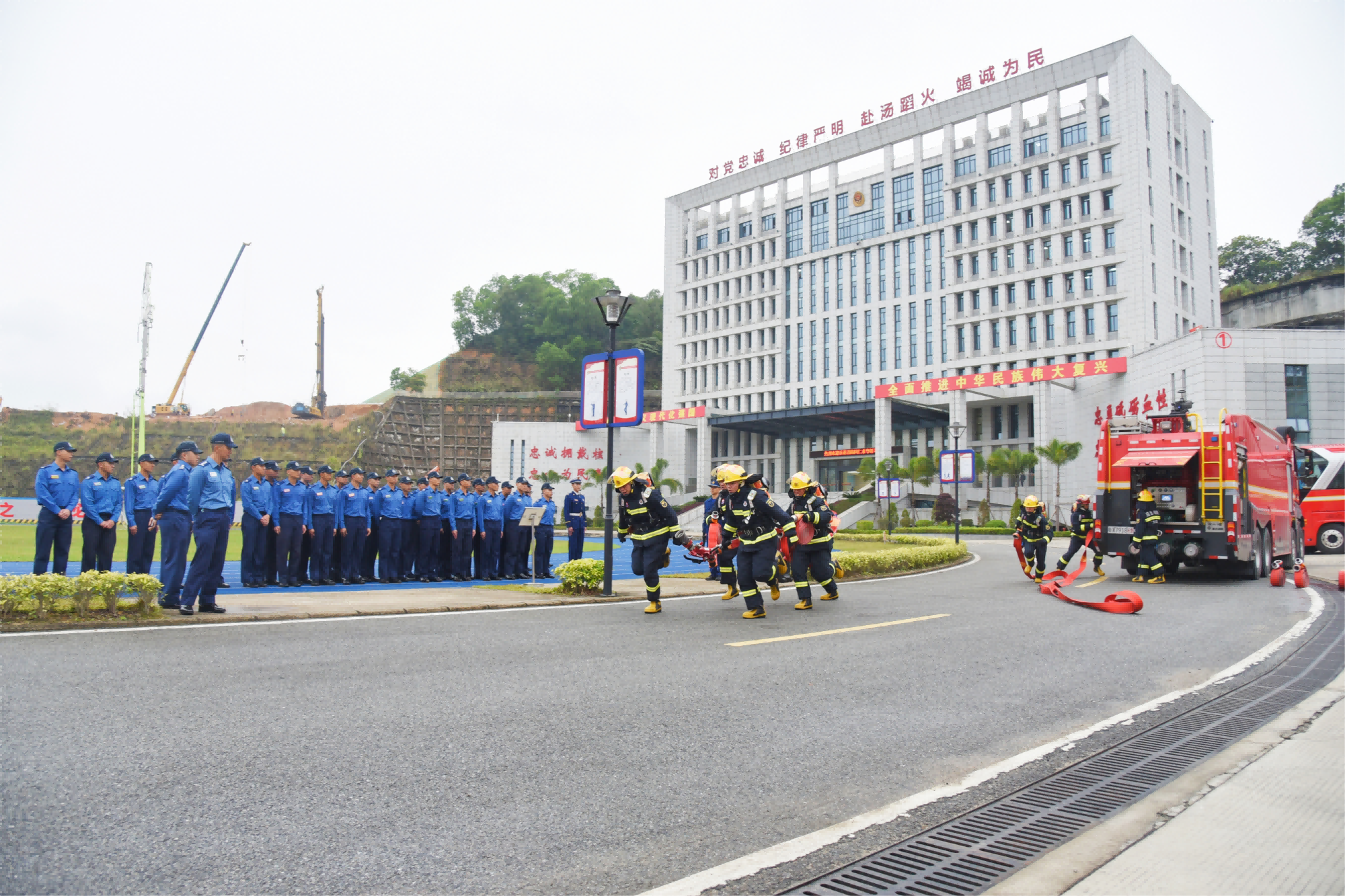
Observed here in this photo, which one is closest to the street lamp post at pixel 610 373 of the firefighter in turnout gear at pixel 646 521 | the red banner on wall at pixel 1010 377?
the firefighter in turnout gear at pixel 646 521

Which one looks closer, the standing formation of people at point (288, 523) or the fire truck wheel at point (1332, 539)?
the standing formation of people at point (288, 523)

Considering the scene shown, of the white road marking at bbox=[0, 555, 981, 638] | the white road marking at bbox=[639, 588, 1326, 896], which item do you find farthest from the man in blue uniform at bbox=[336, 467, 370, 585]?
the white road marking at bbox=[639, 588, 1326, 896]

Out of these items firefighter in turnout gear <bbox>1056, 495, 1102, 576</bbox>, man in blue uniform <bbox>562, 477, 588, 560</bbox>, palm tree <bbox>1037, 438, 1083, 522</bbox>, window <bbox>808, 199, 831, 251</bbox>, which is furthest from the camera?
window <bbox>808, 199, 831, 251</bbox>

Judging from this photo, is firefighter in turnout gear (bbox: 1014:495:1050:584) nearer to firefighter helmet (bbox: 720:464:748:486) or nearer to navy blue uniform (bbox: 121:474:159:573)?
firefighter helmet (bbox: 720:464:748:486)

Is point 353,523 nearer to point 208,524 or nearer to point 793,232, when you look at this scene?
point 208,524

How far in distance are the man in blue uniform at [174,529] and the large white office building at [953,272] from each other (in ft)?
165

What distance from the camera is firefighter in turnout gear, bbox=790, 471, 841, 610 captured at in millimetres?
11625

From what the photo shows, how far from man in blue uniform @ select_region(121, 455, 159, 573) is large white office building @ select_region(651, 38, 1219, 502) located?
49.4 m

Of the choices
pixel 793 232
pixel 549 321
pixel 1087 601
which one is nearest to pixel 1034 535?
pixel 1087 601

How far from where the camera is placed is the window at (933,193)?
6650cm

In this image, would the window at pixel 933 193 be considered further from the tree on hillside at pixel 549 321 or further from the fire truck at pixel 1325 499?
the fire truck at pixel 1325 499

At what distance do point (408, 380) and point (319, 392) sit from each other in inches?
378

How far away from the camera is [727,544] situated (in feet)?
42.4

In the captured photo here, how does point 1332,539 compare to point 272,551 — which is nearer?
point 272,551
